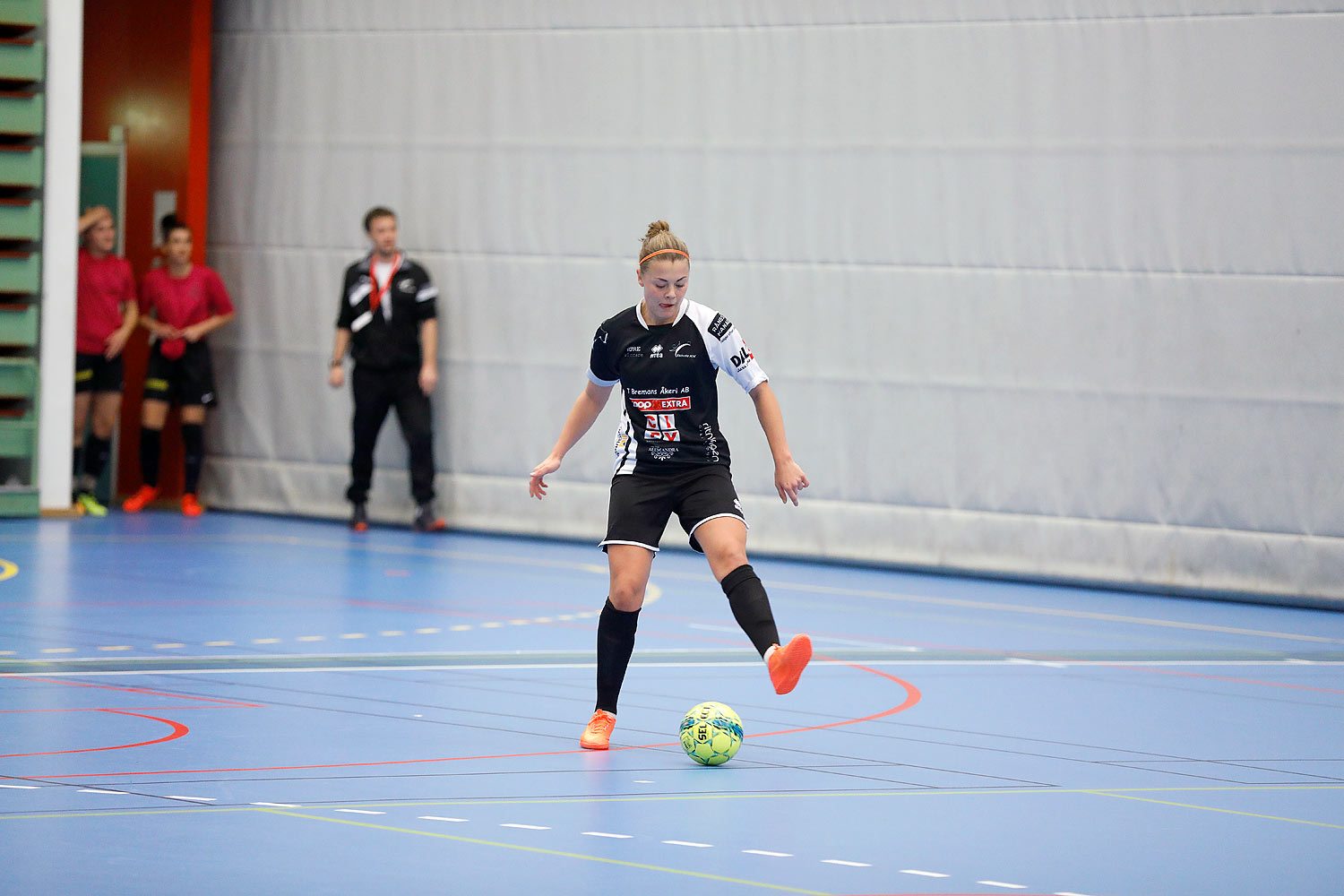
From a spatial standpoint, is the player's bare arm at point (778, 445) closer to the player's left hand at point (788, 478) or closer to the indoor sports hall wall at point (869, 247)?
the player's left hand at point (788, 478)

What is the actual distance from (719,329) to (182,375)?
9.98m

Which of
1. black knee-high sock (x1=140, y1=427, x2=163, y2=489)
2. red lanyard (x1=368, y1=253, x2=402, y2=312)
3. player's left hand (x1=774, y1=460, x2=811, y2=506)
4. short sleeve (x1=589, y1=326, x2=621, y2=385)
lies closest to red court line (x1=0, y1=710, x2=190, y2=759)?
short sleeve (x1=589, y1=326, x2=621, y2=385)

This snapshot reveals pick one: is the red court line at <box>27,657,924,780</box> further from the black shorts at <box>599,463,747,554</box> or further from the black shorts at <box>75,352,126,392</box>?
the black shorts at <box>75,352,126,392</box>

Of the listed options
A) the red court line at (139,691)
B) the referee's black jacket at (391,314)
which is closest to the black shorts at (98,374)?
the referee's black jacket at (391,314)

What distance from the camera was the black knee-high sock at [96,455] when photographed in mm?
15742

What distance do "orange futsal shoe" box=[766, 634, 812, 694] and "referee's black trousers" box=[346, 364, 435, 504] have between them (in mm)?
8931

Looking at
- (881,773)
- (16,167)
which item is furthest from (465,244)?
(881,773)

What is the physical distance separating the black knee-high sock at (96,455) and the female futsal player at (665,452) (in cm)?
970

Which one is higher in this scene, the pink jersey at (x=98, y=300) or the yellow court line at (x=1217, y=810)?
the pink jersey at (x=98, y=300)

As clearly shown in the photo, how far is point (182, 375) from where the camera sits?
15938mm

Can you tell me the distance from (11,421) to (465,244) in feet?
13.0

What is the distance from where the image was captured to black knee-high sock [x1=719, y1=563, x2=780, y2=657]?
22.0ft

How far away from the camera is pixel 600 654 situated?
23.0 ft

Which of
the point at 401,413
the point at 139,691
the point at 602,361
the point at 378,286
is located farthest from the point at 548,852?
the point at 378,286
